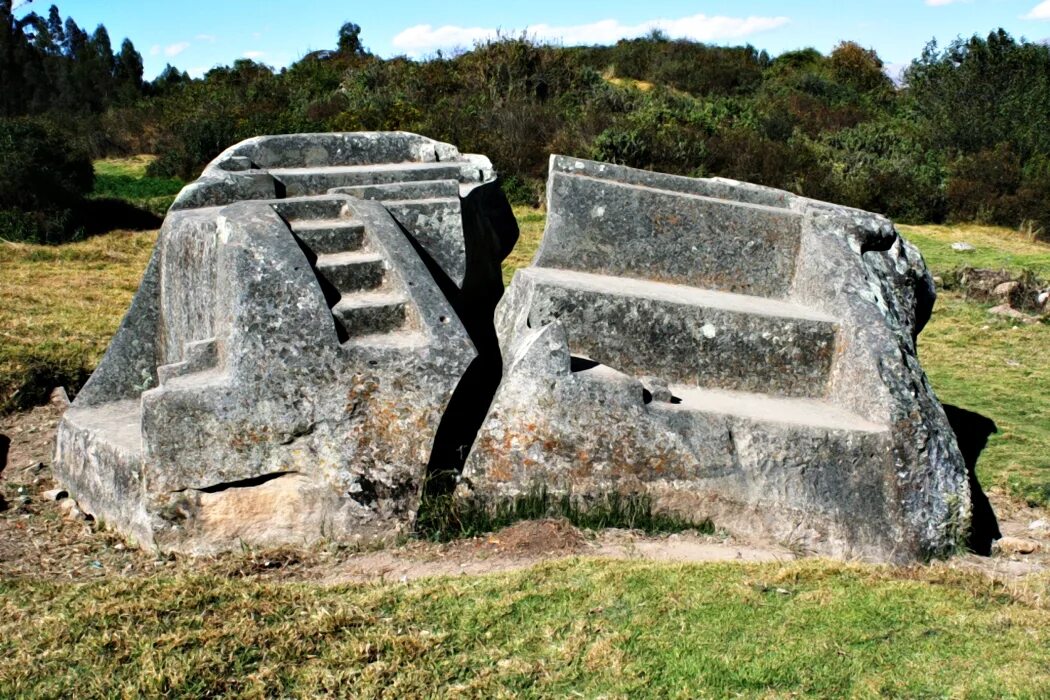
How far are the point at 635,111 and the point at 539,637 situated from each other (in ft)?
85.0

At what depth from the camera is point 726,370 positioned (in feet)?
20.7

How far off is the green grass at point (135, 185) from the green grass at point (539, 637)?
15.0m

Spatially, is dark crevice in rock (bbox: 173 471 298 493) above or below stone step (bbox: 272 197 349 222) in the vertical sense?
below

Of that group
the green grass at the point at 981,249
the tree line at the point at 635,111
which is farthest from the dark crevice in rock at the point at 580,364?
the tree line at the point at 635,111

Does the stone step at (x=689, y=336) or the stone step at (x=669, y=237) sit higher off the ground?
the stone step at (x=669, y=237)

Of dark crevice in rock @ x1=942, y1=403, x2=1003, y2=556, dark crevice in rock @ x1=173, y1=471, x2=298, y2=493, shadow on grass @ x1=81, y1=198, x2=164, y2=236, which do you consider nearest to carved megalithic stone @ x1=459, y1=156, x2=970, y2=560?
dark crevice in rock @ x1=942, y1=403, x2=1003, y2=556

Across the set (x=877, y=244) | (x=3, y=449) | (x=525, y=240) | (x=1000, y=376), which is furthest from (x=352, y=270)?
(x=525, y=240)

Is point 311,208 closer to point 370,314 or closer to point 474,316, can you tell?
point 370,314

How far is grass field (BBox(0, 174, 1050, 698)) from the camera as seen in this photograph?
13.2 feet

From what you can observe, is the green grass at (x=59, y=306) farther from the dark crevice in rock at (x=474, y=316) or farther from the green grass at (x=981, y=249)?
the green grass at (x=981, y=249)

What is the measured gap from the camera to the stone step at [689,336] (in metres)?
6.14

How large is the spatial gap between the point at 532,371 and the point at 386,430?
81cm

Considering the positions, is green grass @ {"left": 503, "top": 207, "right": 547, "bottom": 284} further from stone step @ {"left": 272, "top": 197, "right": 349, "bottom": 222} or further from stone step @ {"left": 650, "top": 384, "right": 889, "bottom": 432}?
stone step @ {"left": 650, "top": 384, "right": 889, "bottom": 432}

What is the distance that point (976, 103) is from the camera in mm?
29125
